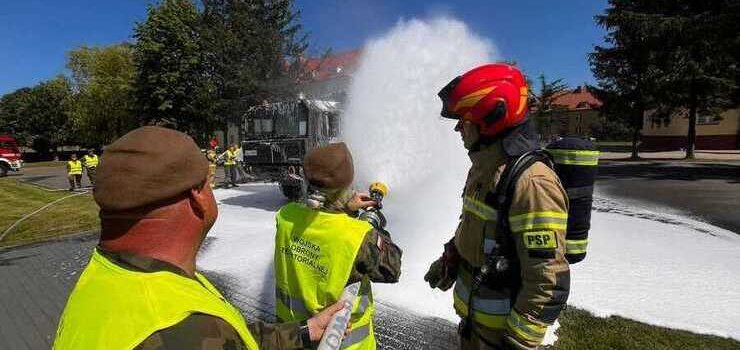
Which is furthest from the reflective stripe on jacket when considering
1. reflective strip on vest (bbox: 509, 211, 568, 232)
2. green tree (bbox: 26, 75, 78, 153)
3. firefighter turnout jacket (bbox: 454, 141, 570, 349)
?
green tree (bbox: 26, 75, 78, 153)

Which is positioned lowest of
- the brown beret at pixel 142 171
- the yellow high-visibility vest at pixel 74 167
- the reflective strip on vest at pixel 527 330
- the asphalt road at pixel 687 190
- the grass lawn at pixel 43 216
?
the grass lawn at pixel 43 216

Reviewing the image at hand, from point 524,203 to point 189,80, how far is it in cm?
3726

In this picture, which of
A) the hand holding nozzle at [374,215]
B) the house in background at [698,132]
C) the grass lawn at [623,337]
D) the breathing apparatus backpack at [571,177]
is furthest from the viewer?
the house in background at [698,132]

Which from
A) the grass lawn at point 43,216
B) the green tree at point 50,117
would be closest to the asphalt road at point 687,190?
the grass lawn at point 43,216

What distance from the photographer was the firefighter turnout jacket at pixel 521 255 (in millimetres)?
1870

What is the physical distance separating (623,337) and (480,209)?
2.95m

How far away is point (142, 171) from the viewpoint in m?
1.09

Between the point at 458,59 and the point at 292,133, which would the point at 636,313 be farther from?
the point at 292,133

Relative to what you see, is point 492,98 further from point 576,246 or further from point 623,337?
point 623,337

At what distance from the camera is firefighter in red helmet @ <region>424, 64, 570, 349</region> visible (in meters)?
1.88

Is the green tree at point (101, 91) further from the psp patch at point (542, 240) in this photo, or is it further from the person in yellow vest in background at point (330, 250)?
the psp patch at point (542, 240)

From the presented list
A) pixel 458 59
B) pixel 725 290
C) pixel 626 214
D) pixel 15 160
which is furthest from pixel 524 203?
pixel 15 160

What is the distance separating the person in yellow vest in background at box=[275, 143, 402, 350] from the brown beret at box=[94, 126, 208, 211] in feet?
3.71

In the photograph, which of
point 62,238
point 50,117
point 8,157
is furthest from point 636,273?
point 50,117
